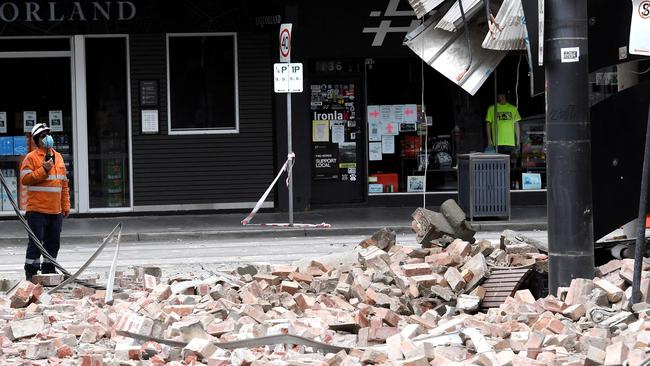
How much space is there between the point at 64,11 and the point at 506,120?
8.81 m

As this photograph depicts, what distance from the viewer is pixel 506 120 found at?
22.8 meters

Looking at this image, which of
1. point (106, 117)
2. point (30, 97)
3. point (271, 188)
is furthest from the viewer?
→ point (106, 117)

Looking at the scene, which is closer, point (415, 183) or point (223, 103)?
point (223, 103)

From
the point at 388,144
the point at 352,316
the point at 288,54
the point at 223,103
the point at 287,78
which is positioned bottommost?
the point at 352,316

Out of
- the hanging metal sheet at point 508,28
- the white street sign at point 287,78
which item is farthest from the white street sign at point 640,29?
the white street sign at point 287,78

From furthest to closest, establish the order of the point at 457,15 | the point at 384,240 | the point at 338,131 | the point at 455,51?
the point at 338,131 < the point at 384,240 < the point at 455,51 < the point at 457,15

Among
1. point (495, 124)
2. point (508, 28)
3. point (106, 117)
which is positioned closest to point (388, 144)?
point (495, 124)

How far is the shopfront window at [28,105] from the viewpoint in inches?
855

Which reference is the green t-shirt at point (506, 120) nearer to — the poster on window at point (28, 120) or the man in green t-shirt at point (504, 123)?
the man in green t-shirt at point (504, 123)

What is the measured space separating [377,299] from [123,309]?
217cm

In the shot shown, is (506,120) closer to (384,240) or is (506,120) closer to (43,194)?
(384,240)

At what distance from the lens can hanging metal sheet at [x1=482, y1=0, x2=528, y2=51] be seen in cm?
1018

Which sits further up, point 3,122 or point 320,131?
point 3,122

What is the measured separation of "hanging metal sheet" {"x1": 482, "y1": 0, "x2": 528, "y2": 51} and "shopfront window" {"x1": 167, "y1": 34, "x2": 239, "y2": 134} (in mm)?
12482
